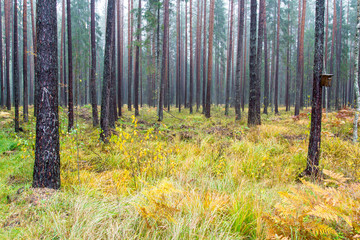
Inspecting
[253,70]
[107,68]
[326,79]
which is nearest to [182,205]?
[326,79]

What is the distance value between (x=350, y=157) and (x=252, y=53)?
19.6ft

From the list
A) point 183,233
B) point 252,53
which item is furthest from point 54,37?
point 252,53

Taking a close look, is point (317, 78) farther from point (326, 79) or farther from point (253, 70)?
point (253, 70)

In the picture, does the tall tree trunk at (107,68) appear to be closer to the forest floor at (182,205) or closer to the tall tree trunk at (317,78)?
the forest floor at (182,205)

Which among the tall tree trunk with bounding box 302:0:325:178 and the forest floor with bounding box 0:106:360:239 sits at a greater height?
the tall tree trunk with bounding box 302:0:325:178

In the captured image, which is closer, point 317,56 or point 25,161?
point 317,56

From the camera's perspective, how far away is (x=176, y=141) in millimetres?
7289

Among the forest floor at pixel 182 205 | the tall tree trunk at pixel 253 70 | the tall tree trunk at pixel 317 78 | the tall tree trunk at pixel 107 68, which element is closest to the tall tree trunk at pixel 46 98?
the forest floor at pixel 182 205

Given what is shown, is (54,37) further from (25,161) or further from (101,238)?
(25,161)

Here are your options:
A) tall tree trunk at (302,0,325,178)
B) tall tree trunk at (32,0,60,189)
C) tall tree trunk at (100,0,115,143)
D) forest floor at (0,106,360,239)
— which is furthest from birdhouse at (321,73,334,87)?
tall tree trunk at (100,0,115,143)

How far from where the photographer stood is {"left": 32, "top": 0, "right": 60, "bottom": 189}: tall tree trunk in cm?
336

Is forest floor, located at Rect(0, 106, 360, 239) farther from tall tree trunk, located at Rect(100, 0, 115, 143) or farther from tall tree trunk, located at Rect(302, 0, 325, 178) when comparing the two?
tall tree trunk, located at Rect(100, 0, 115, 143)

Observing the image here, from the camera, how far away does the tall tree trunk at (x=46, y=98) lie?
336 centimetres

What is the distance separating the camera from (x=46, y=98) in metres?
3.38
